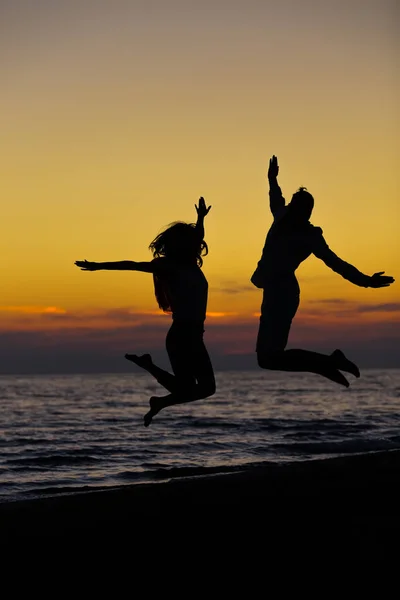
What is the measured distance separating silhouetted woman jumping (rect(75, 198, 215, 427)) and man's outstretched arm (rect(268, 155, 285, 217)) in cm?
87

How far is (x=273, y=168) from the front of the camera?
8320mm

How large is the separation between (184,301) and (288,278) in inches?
46.0

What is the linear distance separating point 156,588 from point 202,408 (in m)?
36.6

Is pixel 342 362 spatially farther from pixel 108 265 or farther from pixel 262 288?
pixel 108 265

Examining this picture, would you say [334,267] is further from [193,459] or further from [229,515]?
[193,459]

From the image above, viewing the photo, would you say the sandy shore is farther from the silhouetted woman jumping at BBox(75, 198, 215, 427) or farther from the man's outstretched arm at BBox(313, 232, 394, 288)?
the man's outstretched arm at BBox(313, 232, 394, 288)

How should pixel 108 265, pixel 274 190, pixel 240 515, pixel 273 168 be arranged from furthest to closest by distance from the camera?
1. pixel 273 168
2. pixel 274 190
3. pixel 108 265
4. pixel 240 515

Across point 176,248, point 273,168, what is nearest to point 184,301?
point 176,248

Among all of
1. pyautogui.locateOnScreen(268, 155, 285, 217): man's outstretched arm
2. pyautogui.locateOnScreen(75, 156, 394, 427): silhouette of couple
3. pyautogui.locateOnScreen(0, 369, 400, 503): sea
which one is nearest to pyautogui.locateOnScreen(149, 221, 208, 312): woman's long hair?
pyautogui.locateOnScreen(75, 156, 394, 427): silhouette of couple

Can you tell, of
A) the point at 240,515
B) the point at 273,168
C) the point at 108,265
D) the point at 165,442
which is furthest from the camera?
the point at 165,442

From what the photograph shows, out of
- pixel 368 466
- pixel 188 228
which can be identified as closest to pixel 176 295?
pixel 188 228

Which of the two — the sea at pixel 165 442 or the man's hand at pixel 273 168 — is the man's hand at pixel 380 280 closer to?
A: the man's hand at pixel 273 168

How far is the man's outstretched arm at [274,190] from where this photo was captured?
316 inches

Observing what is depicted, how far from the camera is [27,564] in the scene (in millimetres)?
5258
